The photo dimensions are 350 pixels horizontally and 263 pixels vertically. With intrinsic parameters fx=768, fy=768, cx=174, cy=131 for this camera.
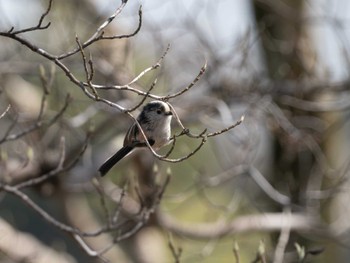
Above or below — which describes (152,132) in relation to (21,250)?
above

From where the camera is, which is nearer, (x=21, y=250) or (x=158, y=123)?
(x=158, y=123)

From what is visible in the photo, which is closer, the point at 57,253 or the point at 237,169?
the point at 237,169

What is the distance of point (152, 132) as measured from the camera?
10.4 ft

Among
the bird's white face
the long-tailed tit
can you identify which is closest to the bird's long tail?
the long-tailed tit

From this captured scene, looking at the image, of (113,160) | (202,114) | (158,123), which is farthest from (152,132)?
(202,114)

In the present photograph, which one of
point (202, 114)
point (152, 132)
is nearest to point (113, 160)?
point (152, 132)

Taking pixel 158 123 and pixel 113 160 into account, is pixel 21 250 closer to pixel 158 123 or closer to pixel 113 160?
pixel 113 160

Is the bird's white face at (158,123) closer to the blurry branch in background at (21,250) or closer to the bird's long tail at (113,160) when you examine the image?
the bird's long tail at (113,160)

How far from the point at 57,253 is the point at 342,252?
346 cm

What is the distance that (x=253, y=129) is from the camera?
237 inches

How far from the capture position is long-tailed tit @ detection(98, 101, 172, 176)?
10.3 ft

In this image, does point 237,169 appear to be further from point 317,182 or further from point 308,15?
point 308,15

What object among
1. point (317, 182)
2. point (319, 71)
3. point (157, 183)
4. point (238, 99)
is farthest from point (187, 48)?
point (157, 183)

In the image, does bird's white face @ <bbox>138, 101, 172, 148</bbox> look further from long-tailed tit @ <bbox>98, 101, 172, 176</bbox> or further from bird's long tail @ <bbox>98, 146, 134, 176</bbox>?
bird's long tail @ <bbox>98, 146, 134, 176</bbox>
